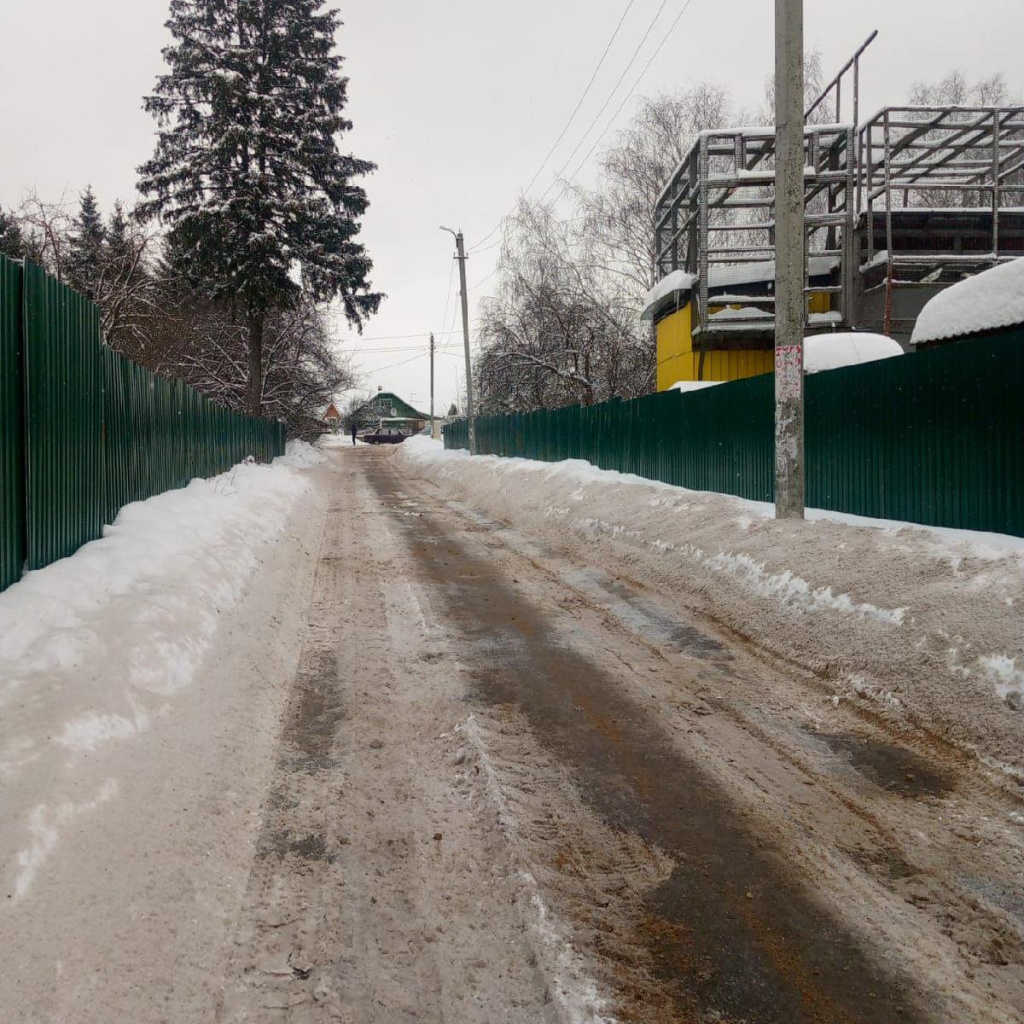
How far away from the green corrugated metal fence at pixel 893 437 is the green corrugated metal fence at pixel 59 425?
7579mm

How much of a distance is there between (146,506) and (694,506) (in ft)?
22.6

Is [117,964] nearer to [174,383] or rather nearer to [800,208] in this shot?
[800,208]

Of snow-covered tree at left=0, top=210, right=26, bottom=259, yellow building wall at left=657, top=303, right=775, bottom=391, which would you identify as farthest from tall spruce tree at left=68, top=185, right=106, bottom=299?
yellow building wall at left=657, top=303, right=775, bottom=391

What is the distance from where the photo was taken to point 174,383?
1190 cm

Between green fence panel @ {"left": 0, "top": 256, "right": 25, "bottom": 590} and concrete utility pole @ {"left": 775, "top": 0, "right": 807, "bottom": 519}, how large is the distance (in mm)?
6769

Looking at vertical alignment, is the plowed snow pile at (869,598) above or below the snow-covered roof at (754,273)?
below

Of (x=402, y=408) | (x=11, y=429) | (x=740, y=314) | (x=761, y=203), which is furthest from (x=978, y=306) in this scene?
(x=402, y=408)

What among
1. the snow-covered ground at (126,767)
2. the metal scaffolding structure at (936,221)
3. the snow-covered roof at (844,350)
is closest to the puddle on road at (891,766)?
the snow-covered ground at (126,767)

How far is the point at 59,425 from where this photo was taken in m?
6.02

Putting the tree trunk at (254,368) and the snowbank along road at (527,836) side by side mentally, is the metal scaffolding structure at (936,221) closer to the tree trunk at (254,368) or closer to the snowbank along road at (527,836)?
the snowbank along road at (527,836)

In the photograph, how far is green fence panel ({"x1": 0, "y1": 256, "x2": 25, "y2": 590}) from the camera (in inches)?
192

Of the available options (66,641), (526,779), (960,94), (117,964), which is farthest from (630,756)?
(960,94)

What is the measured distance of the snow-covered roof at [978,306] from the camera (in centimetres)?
708

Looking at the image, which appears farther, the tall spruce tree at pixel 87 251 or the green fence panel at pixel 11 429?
the tall spruce tree at pixel 87 251
